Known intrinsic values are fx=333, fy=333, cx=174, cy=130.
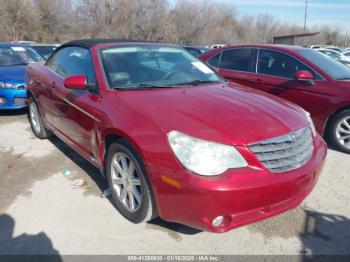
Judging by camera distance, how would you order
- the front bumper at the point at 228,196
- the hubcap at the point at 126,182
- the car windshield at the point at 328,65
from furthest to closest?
the car windshield at the point at 328,65 < the hubcap at the point at 126,182 < the front bumper at the point at 228,196

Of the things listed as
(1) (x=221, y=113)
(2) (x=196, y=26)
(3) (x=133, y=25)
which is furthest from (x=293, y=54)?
(2) (x=196, y=26)

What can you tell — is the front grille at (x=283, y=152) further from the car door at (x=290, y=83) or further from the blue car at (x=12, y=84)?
the blue car at (x=12, y=84)

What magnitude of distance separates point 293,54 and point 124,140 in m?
3.76

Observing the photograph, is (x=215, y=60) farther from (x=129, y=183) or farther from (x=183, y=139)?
(x=183, y=139)

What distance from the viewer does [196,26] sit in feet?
150

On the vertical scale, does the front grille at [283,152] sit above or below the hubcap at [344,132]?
above

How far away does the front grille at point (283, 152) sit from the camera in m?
2.49

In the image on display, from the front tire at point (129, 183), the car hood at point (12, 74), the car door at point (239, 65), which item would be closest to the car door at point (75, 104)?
the front tire at point (129, 183)

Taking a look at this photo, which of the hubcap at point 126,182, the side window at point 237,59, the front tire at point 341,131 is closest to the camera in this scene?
the hubcap at point 126,182

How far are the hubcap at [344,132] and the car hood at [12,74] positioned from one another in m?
5.73

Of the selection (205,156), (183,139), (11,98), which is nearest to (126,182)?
(183,139)

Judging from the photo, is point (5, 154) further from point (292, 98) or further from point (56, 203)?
point (292, 98)

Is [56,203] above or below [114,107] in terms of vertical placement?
below

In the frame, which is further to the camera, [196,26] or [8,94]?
[196,26]
